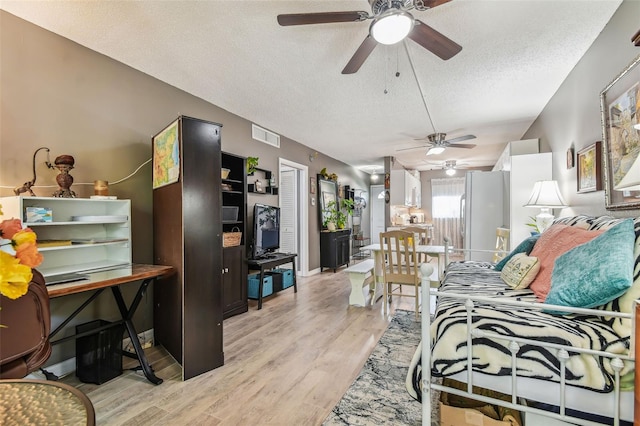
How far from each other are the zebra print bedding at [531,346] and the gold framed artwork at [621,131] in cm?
99

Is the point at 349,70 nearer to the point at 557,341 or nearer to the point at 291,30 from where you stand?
the point at 291,30

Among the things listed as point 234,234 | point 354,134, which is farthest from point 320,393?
point 354,134

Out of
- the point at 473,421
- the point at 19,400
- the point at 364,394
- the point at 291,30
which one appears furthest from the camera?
the point at 291,30

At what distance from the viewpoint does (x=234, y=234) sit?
3.72 metres

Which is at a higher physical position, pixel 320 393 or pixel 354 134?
pixel 354 134

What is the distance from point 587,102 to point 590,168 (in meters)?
0.61

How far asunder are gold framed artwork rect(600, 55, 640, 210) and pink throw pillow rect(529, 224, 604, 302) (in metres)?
0.33

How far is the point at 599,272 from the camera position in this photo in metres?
1.31

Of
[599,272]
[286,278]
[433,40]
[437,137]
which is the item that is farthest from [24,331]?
[437,137]

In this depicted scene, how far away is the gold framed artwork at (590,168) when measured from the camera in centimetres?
238

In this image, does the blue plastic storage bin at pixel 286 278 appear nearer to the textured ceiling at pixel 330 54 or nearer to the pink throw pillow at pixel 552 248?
the textured ceiling at pixel 330 54

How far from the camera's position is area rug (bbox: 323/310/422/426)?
1.77m

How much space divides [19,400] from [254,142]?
13.3ft

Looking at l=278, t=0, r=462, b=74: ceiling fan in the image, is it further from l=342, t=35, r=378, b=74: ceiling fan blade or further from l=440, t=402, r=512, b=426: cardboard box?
l=440, t=402, r=512, b=426: cardboard box
